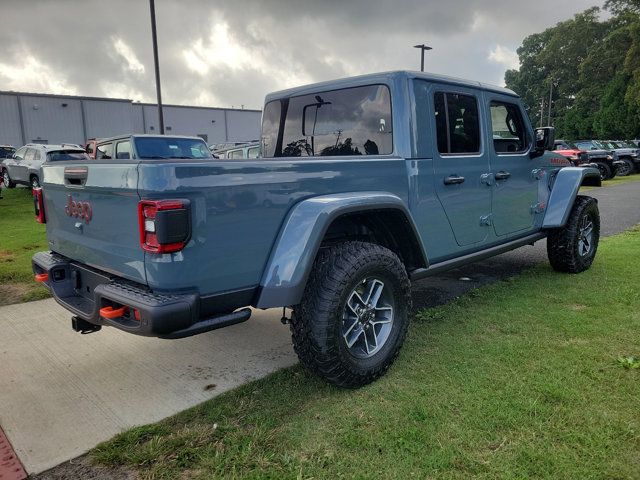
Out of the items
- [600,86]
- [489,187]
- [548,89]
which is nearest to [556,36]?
[548,89]

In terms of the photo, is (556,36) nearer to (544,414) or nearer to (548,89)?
(548,89)

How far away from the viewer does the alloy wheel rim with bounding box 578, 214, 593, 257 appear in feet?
17.1

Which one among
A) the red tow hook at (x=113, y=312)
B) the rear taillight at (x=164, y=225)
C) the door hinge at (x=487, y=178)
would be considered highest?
the door hinge at (x=487, y=178)

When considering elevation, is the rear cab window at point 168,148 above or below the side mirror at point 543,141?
above

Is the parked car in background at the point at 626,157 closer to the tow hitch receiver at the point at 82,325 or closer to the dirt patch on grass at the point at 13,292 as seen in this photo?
the dirt patch on grass at the point at 13,292

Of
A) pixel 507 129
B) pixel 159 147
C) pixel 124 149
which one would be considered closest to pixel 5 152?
pixel 124 149

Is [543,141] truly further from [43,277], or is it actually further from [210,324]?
[43,277]

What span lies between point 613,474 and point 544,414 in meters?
0.47

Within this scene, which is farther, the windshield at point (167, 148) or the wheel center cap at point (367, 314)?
the windshield at point (167, 148)

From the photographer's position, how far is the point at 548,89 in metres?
54.9

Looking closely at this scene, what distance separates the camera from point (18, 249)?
7129 mm

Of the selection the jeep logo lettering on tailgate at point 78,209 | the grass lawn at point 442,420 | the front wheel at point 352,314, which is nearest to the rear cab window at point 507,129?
the grass lawn at point 442,420

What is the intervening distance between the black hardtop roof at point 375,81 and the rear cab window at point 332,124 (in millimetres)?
43

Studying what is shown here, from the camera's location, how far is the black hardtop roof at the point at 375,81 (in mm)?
3346
